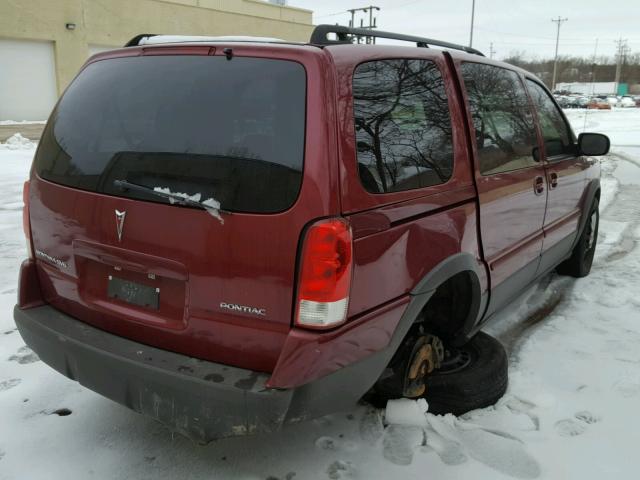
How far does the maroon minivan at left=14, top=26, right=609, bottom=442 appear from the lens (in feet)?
6.63

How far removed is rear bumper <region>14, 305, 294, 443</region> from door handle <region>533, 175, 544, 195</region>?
2315 mm

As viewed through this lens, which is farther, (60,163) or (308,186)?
(60,163)

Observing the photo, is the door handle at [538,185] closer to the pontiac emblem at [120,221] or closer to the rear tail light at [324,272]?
the rear tail light at [324,272]

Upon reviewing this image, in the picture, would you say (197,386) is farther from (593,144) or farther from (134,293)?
(593,144)

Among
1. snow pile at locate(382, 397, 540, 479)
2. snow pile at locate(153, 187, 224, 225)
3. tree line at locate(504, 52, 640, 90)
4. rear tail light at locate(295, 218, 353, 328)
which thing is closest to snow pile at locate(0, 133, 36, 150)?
snow pile at locate(153, 187, 224, 225)

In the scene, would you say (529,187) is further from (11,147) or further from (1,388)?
(11,147)

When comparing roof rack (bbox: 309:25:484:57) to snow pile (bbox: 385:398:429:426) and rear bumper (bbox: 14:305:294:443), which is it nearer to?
rear bumper (bbox: 14:305:294:443)

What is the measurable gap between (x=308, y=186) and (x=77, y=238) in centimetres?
112

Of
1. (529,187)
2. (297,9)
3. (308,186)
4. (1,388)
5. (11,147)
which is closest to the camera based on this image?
(308,186)

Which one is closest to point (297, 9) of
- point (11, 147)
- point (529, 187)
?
point (11, 147)

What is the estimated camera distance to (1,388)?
3.08 meters

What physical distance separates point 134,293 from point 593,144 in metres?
3.56

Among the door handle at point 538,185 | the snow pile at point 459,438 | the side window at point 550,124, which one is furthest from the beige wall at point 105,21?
the snow pile at point 459,438

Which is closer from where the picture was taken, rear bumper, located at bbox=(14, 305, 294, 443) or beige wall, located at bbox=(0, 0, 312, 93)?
rear bumper, located at bbox=(14, 305, 294, 443)
